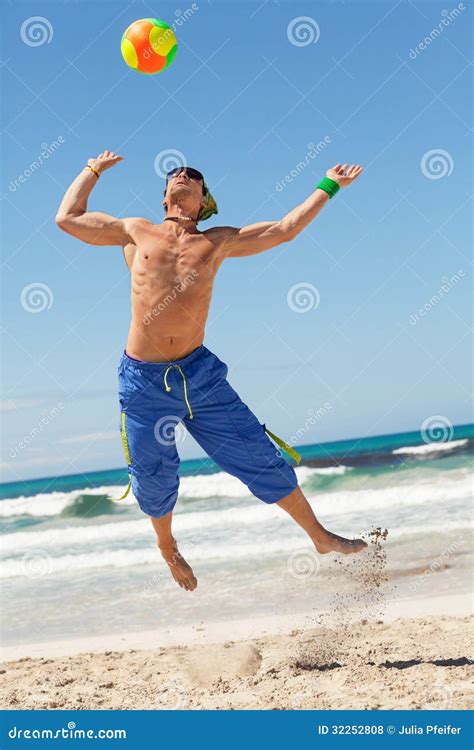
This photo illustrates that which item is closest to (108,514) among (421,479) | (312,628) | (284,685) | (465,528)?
(421,479)

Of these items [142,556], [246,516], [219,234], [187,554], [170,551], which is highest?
[219,234]

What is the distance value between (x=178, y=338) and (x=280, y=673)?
2.47m

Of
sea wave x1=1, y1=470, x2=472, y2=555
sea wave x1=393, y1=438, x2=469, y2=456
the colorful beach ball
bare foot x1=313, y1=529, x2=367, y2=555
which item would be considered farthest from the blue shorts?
sea wave x1=393, y1=438, x2=469, y2=456

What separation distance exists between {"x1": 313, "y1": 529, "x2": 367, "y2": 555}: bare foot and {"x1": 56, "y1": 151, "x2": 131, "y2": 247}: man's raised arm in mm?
2401

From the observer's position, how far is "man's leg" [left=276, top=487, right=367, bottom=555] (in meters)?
5.16

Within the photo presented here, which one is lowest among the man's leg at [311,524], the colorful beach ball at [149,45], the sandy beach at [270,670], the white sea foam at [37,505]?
the white sea foam at [37,505]

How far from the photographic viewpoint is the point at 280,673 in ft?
17.8

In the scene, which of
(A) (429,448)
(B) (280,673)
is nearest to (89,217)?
(B) (280,673)

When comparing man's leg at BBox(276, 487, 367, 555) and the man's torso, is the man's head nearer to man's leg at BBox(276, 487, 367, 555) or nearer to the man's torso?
the man's torso

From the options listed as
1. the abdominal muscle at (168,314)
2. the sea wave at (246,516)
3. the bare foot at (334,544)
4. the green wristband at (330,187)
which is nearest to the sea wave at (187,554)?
the sea wave at (246,516)

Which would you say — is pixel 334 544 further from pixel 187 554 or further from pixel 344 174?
pixel 187 554

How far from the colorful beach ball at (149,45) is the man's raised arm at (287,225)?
117 centimetres

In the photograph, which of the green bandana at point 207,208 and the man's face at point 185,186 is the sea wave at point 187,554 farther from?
the man's face at point 185,186

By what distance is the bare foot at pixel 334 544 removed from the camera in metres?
5.29
